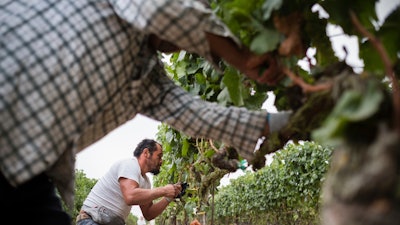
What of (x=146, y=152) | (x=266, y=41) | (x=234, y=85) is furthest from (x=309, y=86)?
(x=146, y=152)

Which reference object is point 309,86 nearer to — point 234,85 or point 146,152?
point 234,85

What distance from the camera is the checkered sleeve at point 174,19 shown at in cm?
120

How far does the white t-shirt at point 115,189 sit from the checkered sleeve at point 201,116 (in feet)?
5.95

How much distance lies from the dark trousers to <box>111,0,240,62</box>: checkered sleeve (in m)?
0.62

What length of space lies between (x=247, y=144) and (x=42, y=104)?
2.29 ft

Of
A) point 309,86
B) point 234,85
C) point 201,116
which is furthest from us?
point 234,85

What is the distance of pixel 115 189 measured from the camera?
3.31m

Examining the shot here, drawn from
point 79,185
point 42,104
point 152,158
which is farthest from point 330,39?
point 79,185

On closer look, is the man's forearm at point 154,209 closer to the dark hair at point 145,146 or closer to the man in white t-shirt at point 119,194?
the man in white t-shirt at point 119,194

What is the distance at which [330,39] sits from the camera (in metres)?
1.73

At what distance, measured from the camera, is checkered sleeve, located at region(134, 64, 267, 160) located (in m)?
1.38

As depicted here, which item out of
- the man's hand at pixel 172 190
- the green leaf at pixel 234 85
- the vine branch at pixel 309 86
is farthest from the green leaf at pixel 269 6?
the man's hand at pixel 172 190

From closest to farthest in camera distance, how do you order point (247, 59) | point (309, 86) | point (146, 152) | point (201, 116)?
point (309, 86) < point (247, 59) < point (201, 116) < point (146, 152)

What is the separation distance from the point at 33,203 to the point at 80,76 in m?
0.49
